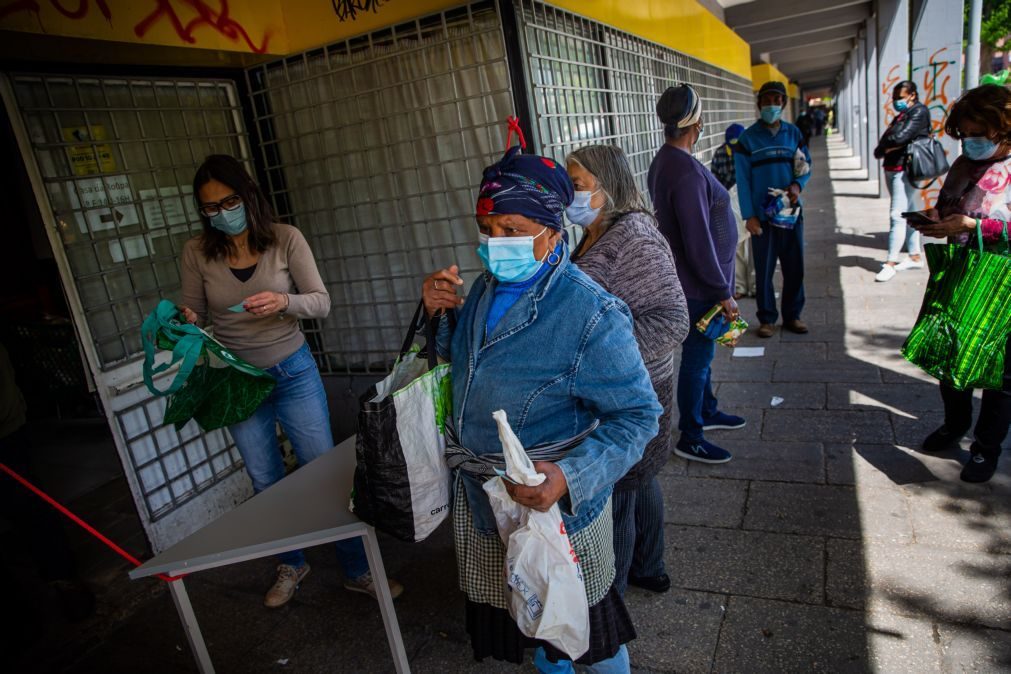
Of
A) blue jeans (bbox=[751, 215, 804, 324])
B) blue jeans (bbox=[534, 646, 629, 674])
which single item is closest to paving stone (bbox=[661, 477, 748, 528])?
blue jeans (bbox=[534, 646, 629, 674])

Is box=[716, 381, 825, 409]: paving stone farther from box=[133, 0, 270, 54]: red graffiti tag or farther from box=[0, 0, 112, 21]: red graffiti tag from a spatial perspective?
box=[0, 0, 112, 21]: red graffiti tag

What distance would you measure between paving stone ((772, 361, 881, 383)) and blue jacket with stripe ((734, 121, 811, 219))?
1.29 metres

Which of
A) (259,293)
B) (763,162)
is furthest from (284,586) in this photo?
(763,162)

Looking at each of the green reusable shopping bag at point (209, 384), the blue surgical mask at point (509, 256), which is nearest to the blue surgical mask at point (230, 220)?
the green reusable shopping bag at point (209, 384)

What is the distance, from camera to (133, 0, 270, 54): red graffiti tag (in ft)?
9.64

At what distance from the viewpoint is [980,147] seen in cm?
304

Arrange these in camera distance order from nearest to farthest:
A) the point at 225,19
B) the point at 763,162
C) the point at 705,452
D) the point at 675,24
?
the point at 225,19 < the point at 705,452 < the point at 763,162 < the point at 675,24

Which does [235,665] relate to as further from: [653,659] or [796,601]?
[796,601]

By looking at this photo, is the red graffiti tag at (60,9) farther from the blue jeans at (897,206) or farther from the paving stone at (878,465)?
the blue jeans at (897,206)

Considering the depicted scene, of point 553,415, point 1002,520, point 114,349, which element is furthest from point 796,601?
point 114,349

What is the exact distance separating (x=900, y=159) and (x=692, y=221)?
467cm

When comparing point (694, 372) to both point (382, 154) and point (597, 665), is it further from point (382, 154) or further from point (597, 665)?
point (382, 154)

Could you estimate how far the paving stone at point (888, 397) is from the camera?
13.1ft

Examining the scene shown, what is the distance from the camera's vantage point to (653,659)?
240 centimetres
